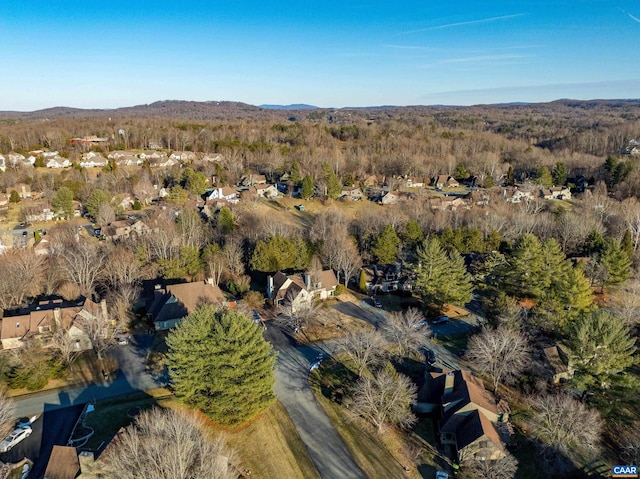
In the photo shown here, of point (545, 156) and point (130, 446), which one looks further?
point (545, 156)

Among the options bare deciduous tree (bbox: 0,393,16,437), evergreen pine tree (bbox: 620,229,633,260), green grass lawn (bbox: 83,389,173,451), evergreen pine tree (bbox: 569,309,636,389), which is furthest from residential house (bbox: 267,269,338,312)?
evergreen pine tree (bbox: 620,229,633,260)

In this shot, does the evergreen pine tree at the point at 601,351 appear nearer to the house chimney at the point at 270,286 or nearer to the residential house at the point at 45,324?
the house chimney at the point at 270,286

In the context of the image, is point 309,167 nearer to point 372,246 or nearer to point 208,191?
point 208,191

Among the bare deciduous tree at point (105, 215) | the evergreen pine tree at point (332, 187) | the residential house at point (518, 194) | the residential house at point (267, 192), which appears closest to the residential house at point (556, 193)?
the residential house at point (518, 194)

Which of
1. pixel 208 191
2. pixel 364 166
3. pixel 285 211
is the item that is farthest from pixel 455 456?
pixel 364 166

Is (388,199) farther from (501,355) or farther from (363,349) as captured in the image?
(363,349)
